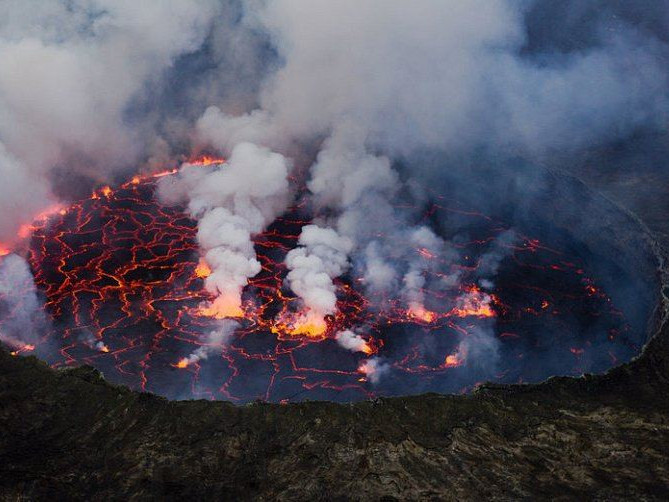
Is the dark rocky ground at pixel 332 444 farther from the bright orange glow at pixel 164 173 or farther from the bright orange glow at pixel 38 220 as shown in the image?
the bright orange glow at pixel 164 173

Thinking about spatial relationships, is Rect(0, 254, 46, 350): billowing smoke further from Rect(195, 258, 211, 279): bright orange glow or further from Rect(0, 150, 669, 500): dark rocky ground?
Rect(0, 150, 669, 500): dark rocky ground

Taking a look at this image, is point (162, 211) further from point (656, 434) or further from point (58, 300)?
point (656, 434)

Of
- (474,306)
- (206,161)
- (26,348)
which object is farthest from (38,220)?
(474,306)

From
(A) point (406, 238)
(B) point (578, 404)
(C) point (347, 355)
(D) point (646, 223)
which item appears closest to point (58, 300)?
(C) point (347, 355)

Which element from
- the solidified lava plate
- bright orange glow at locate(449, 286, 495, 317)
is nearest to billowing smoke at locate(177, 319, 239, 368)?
the solidified lava plate

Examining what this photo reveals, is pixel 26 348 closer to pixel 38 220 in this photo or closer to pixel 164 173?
pixel 38 220
